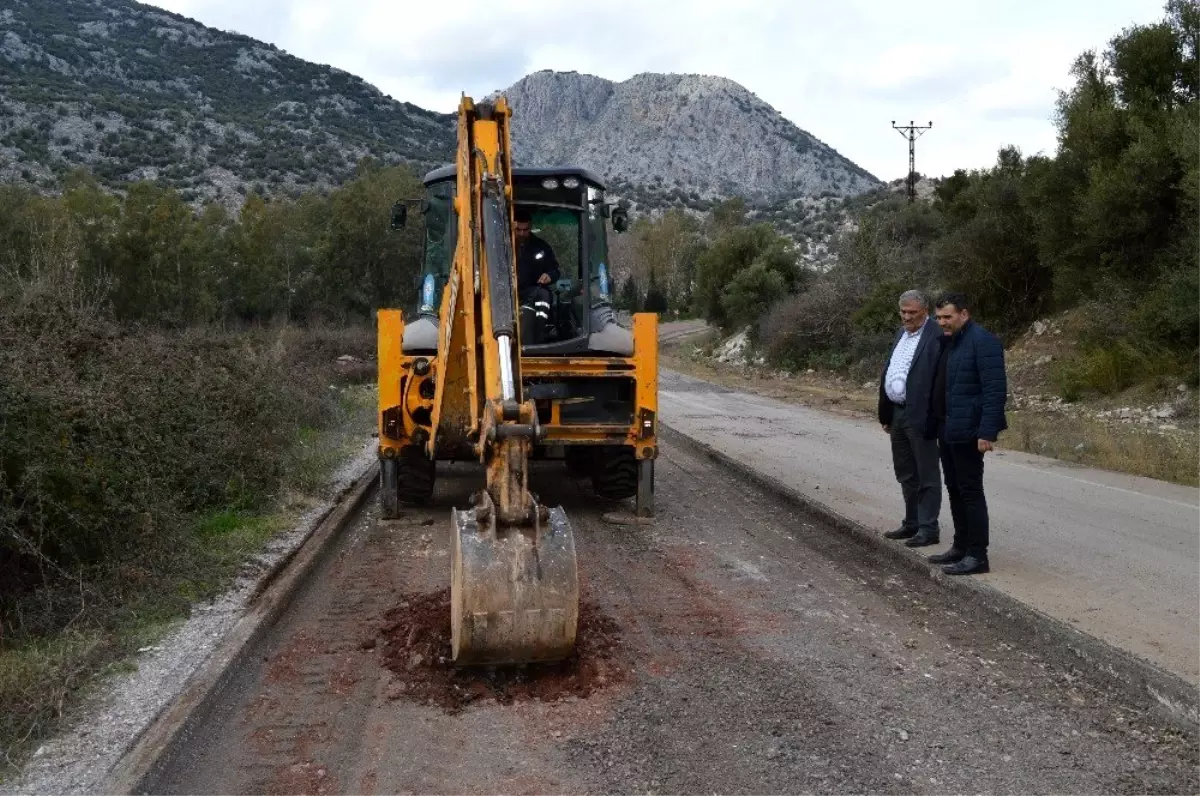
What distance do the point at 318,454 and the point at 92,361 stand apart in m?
4.19

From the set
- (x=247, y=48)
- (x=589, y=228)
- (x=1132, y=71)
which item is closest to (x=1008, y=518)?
(x=589, y=228)

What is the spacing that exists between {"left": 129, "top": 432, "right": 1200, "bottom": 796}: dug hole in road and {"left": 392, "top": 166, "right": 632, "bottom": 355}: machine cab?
2.87 m

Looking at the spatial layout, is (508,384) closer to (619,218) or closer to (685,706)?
(685,706)

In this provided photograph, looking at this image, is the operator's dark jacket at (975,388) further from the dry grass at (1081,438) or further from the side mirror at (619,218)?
the dry grass at (1081,438)

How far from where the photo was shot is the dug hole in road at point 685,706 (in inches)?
175

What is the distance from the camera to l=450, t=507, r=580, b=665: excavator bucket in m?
5.24

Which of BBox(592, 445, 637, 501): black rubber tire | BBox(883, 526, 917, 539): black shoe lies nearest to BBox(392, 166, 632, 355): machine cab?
BBox(592, 445, 637, 501): black rubber tire

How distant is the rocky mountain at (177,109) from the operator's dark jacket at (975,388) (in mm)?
47644

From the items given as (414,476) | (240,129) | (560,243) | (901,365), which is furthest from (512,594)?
(240,129)

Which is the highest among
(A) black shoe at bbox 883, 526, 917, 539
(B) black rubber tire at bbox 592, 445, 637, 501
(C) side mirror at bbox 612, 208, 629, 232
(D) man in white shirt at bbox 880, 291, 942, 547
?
(C) side mirror at bbox 612, 208, 629, 232

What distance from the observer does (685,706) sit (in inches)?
205

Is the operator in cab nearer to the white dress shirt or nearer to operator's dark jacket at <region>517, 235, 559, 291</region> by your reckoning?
→ operator's dark jacket at <region>517, 235, 559, 291</region>

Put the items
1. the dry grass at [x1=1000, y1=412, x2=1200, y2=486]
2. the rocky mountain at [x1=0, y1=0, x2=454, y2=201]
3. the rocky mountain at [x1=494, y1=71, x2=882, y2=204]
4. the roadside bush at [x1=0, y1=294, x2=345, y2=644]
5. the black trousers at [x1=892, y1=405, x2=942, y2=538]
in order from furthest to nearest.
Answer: the rocky mountain at [x1=494, y1=71, x2=882, y2=204]
the rocky mountain at [x1=0, y1=0, x2=454, y2=201]
the dry grass at [x1=1000, y1=412, x2=1200, y2=486]
the black trousers at [x1=892, y1=405, x2=942, y2=538]
the roadside bush at [x1=0, y1=294, x2=345, y2=644]

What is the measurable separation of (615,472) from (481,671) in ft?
15.5
